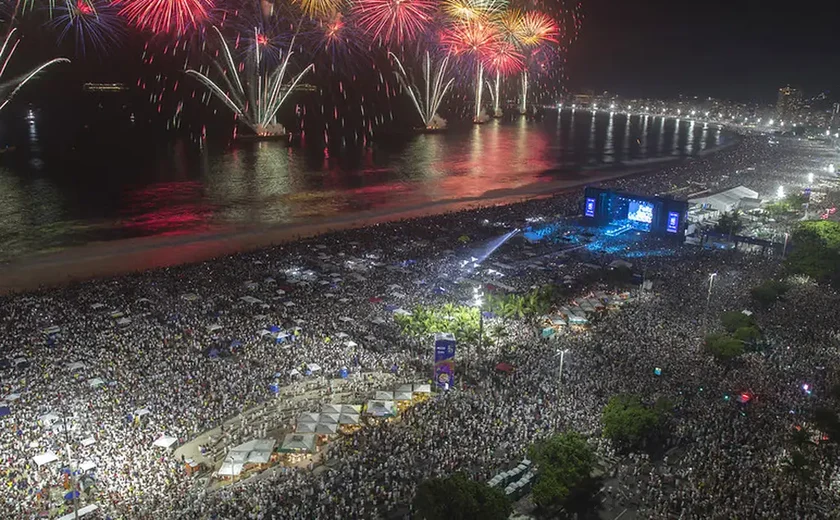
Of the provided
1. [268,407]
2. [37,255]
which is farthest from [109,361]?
[37,255]

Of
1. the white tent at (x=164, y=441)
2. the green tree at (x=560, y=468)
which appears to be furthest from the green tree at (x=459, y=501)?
the white tent at (x=164, y=441)

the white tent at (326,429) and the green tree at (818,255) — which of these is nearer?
the white tent at (326,429)

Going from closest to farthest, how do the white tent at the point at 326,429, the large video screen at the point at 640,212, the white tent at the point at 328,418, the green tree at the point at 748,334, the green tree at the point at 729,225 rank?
the white tent at the point at 326,429, the white tent at the point at 328,418, the green tree at the point at 748,334, the large video screen at the point at 640,212, the green tree at the point at 729,225

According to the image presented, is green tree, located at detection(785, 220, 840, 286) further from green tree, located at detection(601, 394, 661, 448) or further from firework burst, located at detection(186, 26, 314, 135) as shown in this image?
firework burst, located at detection(186, 26, 314, 135)

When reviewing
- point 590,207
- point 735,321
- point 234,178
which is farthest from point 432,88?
point 735,321

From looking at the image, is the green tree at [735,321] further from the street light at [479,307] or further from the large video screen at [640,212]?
the large video screen at [640,212]

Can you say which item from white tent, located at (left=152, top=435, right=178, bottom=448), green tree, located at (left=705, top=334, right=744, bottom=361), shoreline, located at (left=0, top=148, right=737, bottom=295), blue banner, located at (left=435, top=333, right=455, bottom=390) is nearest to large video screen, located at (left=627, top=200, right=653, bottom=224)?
shoreline, located at (left=0, top=148, right=737, bottom=295)

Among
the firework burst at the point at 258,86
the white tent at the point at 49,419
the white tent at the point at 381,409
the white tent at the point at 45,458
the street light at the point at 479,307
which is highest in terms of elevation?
the firework burst at the point at 258,86

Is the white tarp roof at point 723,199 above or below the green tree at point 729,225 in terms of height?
above
